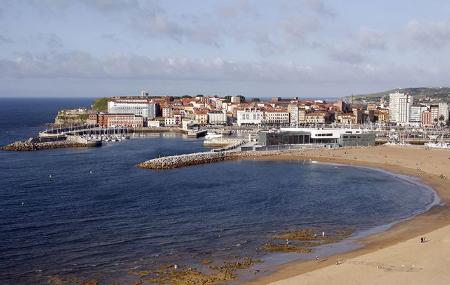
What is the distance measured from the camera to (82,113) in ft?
279

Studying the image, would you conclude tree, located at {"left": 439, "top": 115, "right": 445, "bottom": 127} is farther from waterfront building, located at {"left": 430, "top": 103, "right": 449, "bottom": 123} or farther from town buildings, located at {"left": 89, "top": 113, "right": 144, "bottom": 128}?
town buildings, located at {"left": 89, "top": 113, "right": 144, "bottom": 128}

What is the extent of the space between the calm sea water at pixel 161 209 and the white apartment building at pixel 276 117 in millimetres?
37604

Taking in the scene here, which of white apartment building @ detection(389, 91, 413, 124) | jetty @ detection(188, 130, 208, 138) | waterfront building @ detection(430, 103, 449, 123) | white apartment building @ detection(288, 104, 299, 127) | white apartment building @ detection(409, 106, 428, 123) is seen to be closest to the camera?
jetty @ detection(188, 130, 208, 138)

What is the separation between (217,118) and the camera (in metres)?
78.6

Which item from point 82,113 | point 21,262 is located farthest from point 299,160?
point 82,113

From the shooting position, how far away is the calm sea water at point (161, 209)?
56.0 ft

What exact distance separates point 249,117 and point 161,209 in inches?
2161

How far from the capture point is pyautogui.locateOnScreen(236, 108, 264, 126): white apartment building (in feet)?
254

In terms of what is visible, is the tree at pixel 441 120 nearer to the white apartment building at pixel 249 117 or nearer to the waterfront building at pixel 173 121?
the white apartment building at pixel 249 117

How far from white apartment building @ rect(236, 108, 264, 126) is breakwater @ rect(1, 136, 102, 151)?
26.8 m

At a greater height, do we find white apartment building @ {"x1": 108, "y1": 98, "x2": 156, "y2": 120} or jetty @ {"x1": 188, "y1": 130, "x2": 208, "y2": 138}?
white apartment building @ {"x1": 108, "y1": 98, "x2": 156, "y2": 120}

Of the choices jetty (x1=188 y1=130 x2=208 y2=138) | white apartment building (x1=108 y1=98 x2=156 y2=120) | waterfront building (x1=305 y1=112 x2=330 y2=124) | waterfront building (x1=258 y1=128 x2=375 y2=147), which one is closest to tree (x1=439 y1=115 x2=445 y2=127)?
waterfront building (x1=305 y1=112 x2=330 y2=124)

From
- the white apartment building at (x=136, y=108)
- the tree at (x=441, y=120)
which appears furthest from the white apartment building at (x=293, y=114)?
the white apartment building at (x=136, y=108)

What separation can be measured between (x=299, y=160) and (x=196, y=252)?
25.3 metres
